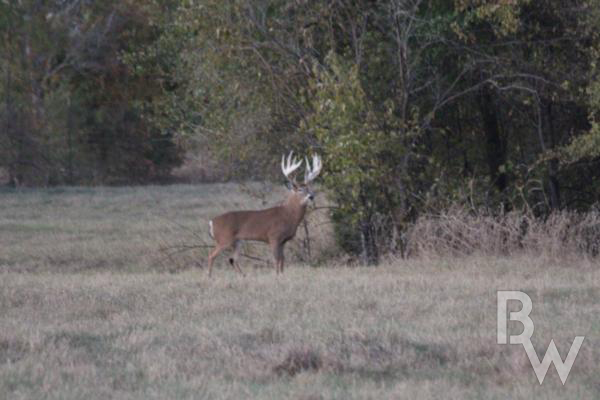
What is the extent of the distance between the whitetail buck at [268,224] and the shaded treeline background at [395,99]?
50 cm

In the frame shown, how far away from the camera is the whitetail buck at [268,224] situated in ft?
51.0

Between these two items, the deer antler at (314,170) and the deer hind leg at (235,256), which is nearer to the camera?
the deer hind leg at (235,256)

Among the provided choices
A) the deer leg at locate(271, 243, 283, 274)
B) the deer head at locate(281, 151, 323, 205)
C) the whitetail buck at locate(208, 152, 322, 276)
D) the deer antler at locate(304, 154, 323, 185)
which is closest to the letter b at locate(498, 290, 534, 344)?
the deer leg at locate(271, 243, 283, 274)

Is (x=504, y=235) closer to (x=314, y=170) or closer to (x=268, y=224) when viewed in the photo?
(x=314, y=170)

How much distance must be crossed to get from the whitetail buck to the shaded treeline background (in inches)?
19.9

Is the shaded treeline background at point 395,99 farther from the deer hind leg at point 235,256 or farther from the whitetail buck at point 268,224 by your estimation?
the deer hind leg at point 235,256

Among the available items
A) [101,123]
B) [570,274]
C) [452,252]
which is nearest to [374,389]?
[570,274]

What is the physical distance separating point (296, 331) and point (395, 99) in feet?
25.3

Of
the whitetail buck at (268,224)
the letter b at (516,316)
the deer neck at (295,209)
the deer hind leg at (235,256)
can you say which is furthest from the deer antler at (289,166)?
the letter b at (516,316)

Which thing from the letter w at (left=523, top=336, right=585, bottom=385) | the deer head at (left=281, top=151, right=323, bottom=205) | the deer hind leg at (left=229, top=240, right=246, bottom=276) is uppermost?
the deer head at (left=281, top=151, right=323, bottom=205)

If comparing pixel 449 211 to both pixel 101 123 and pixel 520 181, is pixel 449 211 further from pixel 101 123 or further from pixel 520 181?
pixel 101 123

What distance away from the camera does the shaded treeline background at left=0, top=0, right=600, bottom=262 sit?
1597 centimetres

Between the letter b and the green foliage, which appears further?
the green foliage

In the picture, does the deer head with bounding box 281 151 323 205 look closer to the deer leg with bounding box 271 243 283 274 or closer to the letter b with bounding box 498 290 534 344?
the deer leg with bounding box 271 243 283 274
